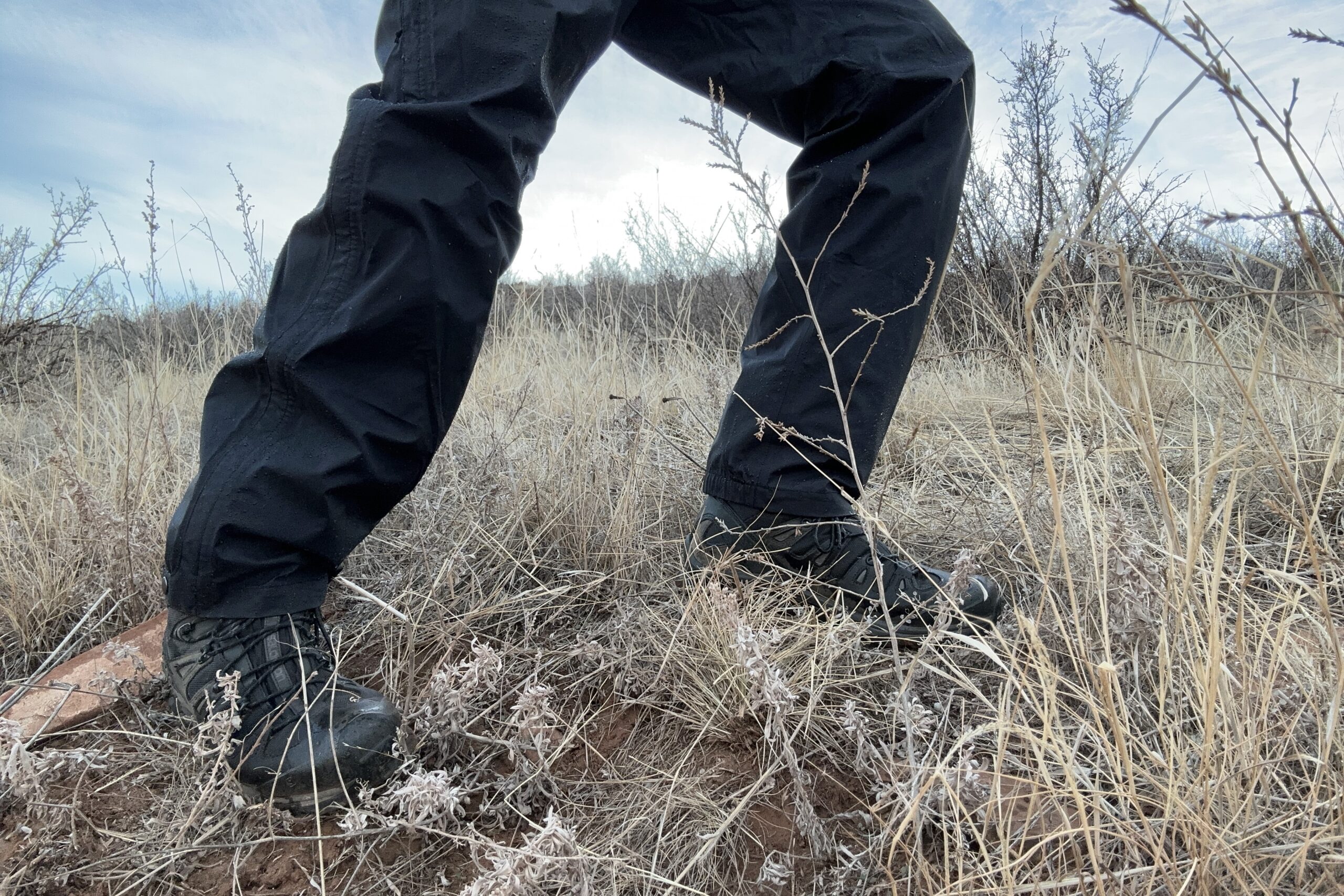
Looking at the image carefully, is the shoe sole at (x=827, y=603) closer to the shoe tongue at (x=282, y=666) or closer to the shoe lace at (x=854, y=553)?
the shoe lace at (x=854, y=553)

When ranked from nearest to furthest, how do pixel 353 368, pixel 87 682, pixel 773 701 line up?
pixel 773 701 < pixel 353 368 < pixel 87 682

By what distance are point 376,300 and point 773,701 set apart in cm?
74

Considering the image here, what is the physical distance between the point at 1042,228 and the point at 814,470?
336cm

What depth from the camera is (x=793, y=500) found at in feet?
4.64

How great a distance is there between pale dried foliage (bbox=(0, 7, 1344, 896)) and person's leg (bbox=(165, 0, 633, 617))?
0.27 meters

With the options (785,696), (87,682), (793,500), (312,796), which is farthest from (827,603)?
(87,682)

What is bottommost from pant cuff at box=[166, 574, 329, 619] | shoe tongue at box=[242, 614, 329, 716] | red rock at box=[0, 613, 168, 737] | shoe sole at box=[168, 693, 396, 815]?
shoe sole at box=[168, 693, 396, 815]

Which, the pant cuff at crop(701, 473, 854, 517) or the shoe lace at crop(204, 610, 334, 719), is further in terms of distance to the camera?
the pant cuff at crop(701, 473, 854, 517)

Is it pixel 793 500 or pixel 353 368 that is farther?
pixel 793 500

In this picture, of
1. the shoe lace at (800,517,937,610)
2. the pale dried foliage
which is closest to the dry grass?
the pale dried foliage

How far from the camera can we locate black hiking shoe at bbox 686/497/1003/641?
1.36 m

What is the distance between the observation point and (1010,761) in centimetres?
96

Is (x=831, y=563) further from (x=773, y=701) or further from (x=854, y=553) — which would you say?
(x=773, y=701)

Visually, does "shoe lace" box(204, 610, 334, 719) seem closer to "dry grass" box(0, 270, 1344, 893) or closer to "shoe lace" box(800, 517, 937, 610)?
"dry grass" box(0, 270, 1344, 893)
